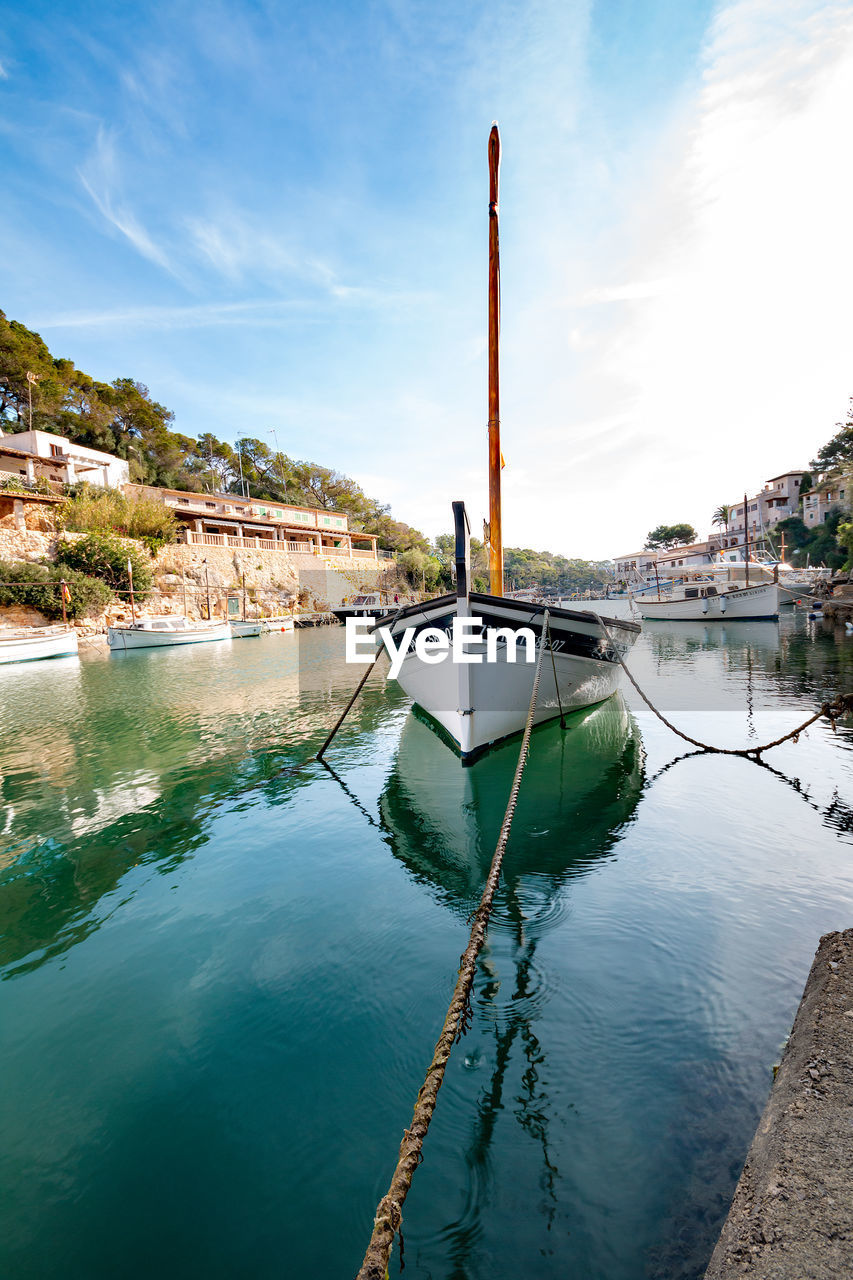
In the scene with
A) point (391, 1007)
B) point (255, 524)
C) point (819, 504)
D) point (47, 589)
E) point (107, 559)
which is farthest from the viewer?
point (819, 504)

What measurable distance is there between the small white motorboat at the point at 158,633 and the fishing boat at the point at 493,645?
19.5m

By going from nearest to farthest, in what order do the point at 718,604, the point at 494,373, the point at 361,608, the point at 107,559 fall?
1. the point at 494,373
2. the point at 107,559
3. the point at 718,604
4. the point at 361,608

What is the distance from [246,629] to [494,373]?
25503 mm

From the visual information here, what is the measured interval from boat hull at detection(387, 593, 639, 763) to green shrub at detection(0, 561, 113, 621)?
75.5ft

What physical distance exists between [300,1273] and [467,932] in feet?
6.77

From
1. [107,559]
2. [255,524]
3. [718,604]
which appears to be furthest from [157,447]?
[718,604]

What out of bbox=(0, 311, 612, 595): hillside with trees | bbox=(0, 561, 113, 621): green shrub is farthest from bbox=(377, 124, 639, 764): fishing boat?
bbox=(0, 561, 113, 621): green shrub

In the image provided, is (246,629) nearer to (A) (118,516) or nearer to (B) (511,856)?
(A) (118,516)

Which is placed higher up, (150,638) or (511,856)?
(150,638)

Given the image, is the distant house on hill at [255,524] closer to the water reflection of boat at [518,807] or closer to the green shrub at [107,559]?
the green shrub at [107,559]

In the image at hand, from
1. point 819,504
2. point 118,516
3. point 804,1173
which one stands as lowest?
point 804,1173

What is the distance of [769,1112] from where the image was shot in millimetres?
1840

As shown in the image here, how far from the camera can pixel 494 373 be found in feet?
30.1

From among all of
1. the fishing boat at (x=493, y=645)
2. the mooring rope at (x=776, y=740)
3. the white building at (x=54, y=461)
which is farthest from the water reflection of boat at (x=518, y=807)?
the white building at (x=54, y=461)
